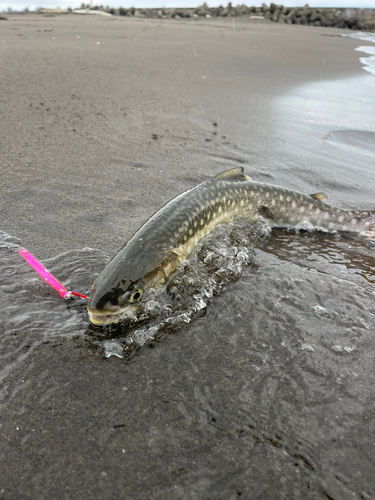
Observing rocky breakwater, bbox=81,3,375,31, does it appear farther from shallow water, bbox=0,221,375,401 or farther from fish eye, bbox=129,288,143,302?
fish eye, bbox=129,288,143,302

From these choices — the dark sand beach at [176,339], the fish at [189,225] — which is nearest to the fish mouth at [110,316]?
the fish at [189,225]

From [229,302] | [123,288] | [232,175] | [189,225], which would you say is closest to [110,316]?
[123,288]

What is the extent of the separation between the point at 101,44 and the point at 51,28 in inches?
154

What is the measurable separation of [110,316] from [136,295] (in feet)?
0.75

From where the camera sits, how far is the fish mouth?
2361 mm

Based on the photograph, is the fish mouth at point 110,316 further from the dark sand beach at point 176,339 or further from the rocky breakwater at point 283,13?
the rocky breakwater at point 283,13

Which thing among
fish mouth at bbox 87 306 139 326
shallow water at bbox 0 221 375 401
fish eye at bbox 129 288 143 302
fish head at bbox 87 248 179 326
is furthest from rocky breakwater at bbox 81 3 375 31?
fish mouth at bbox 87 306 139 326

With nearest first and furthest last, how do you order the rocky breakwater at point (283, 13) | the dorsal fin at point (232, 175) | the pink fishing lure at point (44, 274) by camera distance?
the pink fishing lure at point (44, 274) → the dorsal fin at point (232, 175) → the rocky breakwater at point (283, 13)

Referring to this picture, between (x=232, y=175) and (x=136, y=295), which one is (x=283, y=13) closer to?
(x=232, y=175)

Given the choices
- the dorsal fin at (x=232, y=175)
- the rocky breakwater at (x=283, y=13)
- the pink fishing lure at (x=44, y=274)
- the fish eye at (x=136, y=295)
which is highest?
the rocky breakwater at (x=283, y=13)

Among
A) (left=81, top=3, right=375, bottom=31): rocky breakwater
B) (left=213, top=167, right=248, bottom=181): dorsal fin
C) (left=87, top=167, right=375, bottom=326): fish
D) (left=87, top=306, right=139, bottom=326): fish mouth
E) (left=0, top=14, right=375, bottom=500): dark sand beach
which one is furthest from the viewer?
(left=81, top=3, right=375, bottom=31): rocky breakwater

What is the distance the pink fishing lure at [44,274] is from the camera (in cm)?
268

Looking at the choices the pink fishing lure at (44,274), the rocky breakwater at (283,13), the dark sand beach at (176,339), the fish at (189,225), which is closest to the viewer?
the dark sand beach at (176,339)

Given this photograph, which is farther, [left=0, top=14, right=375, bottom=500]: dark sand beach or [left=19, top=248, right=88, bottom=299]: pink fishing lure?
[left=19, top=248, right=88, bottom=299]: pink fishing lure
